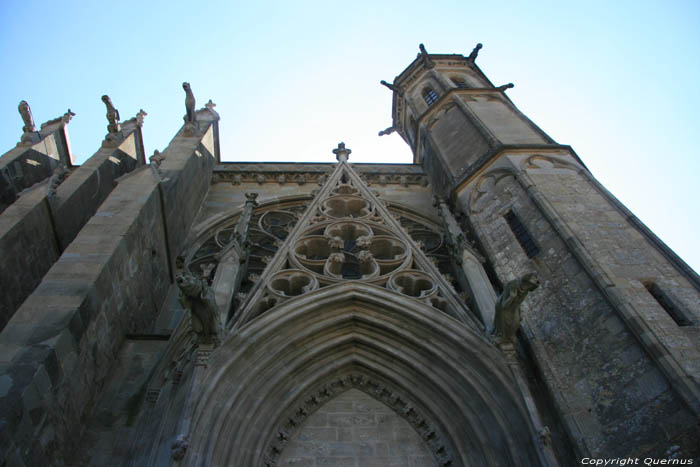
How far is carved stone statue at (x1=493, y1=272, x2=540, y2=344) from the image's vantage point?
516 cm

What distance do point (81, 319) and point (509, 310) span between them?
423 centimetres

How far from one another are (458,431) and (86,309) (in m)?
3.97

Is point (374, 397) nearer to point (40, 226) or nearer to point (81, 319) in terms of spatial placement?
point (81, 319)

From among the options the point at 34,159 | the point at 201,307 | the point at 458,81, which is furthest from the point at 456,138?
the point at 34,159

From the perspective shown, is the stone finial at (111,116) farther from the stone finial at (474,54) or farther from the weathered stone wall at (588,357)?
the stone finial at (474,54)

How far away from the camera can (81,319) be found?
512 centimetres

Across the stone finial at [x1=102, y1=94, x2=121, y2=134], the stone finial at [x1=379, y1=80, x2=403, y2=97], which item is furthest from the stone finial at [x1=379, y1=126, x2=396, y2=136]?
the stone finial at [x1=102, y1=94, x2=121, y2=134]

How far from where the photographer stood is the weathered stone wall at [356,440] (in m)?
5.41

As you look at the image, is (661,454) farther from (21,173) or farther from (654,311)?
(21,173)

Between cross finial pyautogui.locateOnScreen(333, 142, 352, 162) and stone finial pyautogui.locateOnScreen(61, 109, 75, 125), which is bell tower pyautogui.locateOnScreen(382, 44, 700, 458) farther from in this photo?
stone finial pyautogui.locateOnScreen(61, 109, 75, 125)

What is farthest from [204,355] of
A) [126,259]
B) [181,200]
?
[181,200]

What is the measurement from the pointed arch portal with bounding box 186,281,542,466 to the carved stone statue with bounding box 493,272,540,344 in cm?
19

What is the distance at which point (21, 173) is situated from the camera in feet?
33.1

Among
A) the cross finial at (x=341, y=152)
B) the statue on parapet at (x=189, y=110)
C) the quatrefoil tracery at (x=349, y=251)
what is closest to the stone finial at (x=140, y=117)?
the statue on parapet at (x=189, y=110)
